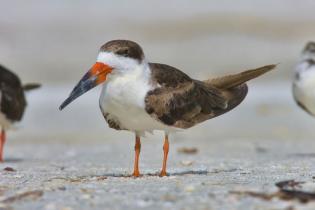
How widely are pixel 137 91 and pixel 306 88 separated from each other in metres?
4.48

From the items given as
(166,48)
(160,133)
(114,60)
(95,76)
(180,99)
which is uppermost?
(166,48)

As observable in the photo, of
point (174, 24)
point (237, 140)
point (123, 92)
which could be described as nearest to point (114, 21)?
point (174, 24)

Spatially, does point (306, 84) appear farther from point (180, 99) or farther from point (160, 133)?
point (180, 99)

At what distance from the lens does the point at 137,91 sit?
5828mm

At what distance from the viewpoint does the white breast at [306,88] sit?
9.80 meters

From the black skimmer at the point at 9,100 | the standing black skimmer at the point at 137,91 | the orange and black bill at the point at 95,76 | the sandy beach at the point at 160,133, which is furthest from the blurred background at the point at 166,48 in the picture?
the orange and black bill at the point at 95,76

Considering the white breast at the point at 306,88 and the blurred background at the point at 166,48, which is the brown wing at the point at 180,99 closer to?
the white breast at the point at 306,88

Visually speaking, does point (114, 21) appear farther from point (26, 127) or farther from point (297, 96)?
point (297, 96)

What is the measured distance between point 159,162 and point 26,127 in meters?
5.40

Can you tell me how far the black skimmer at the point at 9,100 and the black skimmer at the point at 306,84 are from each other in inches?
135


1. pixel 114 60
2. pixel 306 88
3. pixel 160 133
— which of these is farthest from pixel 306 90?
pixel 114 60

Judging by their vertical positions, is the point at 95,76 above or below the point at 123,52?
below

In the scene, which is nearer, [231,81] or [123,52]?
[123,52]

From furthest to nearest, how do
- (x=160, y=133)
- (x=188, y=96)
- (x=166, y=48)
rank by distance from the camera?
(x=166, y=48) → (x=160, y=133) → (x=188, y=96)
